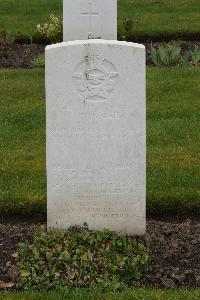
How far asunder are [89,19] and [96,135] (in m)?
5.85

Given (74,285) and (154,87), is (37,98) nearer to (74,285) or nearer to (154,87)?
(154,87)

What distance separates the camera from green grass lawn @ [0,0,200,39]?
13.1 metres

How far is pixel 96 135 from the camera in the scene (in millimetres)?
5559

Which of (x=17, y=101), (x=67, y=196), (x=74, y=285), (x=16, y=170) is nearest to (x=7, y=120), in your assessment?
(x=17, y=101)

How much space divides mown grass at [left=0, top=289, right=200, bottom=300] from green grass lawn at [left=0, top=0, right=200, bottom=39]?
8.17 m

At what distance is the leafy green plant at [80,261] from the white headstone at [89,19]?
5.95 meters

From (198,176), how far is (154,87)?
3083mm

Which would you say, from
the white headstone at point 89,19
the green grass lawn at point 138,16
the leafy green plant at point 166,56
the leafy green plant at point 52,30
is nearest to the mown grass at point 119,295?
the leafy green plant at point 166,56

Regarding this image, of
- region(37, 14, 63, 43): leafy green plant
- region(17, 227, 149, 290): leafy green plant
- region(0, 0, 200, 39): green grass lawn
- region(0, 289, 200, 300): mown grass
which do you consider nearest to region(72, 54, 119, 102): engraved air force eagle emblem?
region(17, 227, 149, 290): leafy green plant

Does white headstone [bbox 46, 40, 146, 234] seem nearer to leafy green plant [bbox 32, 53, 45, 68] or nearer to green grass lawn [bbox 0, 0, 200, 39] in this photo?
leafy green plant [bbox 32, 53, 45, 68]

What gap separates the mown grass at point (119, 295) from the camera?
5.00 m

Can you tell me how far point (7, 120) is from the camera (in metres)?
8.69

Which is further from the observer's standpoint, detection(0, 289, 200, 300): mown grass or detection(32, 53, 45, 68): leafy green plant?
detection(32, 53, 45, 68): leafy green plant

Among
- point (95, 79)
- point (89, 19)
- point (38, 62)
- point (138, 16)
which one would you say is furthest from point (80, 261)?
point (138, 16)
